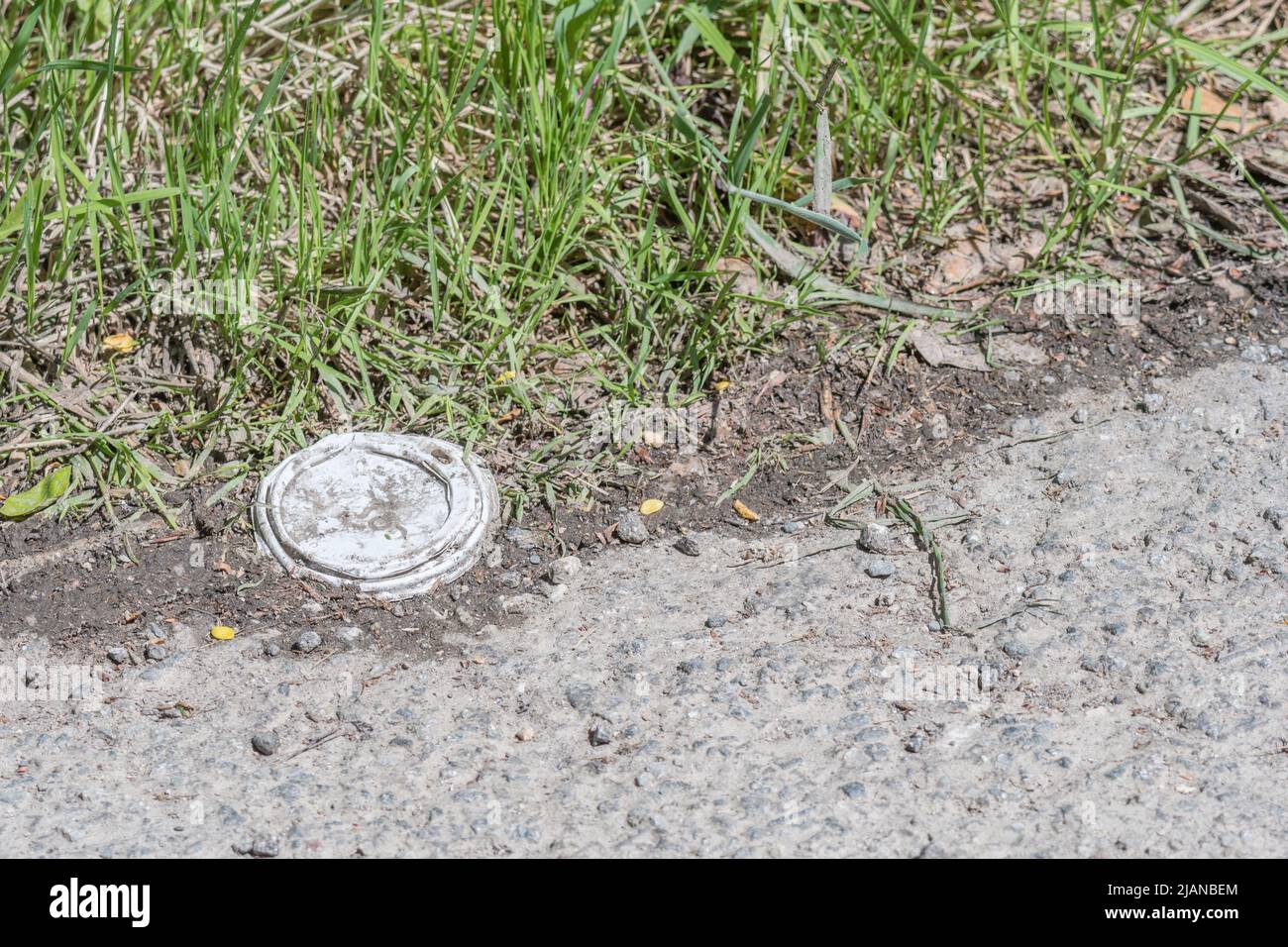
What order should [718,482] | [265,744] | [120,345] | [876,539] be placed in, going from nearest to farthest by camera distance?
[265,744] < [876,539] < [718,482] < [120,345]

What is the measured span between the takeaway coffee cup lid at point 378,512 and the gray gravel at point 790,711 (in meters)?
0.19

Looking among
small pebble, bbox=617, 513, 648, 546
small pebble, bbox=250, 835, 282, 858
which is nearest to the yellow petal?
small pebble, bbox=617, 513, 648, 546

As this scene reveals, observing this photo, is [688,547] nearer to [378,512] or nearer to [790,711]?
[790,711]

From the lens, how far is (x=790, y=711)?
2.36m

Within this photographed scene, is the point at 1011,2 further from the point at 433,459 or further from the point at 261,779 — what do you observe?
the point at 261,779

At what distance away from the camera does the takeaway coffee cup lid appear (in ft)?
8.83

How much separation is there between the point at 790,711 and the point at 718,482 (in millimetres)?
714

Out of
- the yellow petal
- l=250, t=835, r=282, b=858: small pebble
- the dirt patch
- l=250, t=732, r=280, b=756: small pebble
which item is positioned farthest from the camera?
the yellow petal

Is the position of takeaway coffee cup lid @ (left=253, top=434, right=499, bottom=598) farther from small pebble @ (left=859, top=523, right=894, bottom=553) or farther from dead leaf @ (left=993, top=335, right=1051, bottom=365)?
dead leaf @ (left=993, top=335, right=1051, bottom=365)

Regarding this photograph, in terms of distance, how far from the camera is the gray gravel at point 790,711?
84.2 inches

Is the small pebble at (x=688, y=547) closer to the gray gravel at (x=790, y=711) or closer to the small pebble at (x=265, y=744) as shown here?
the gray gravel at (x=790, y=711)

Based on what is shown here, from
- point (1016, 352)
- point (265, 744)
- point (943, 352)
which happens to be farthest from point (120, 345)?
point (1016, 352)

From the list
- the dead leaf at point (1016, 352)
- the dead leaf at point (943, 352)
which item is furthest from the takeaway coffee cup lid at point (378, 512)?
the dead leaf at point (1016, 352)

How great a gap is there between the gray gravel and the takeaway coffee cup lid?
19 cm
